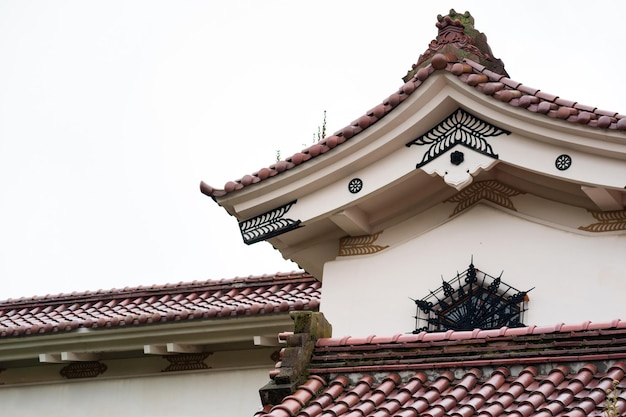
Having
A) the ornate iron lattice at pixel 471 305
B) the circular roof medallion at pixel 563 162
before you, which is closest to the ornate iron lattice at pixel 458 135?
the circular roof medallion at pixel 563 162

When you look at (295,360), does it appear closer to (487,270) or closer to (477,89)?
(487,270)

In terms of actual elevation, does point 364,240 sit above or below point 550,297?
above

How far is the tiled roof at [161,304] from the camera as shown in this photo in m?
13.3

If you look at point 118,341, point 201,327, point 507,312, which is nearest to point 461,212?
point 507,312

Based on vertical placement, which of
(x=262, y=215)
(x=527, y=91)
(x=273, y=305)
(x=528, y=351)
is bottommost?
(x=528, y=351)

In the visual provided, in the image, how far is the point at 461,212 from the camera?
12164mm

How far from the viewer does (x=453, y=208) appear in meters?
12.2

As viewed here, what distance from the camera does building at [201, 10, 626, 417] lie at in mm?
11102

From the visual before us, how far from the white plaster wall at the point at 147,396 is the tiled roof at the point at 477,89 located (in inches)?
93.5

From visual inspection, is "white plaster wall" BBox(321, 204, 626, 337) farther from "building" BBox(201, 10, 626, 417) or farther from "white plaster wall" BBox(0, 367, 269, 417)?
"white plaster wall" BBox(0, 367, 269, 417)

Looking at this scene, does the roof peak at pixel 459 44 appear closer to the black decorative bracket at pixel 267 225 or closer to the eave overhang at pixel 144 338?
the black decorative bracket at pixel 267 225

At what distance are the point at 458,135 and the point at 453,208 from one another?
0.83 m

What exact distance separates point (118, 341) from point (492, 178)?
4885 mm

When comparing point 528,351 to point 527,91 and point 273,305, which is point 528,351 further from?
point 273,305
